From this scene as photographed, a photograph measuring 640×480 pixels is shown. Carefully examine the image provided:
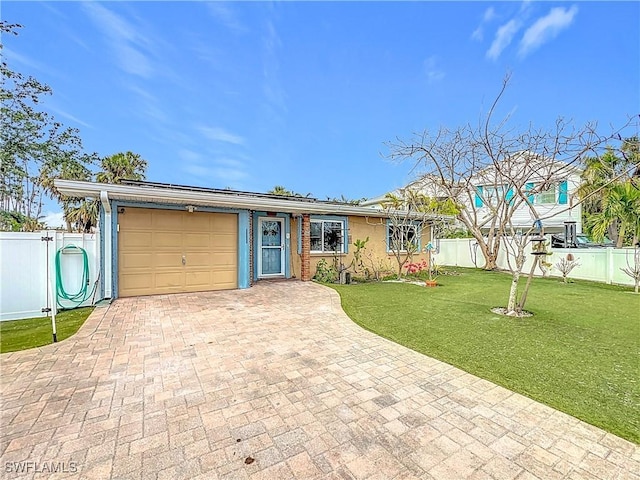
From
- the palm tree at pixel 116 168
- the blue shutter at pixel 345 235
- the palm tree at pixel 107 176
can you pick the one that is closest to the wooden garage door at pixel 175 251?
the blue shutter at pixel 345 235

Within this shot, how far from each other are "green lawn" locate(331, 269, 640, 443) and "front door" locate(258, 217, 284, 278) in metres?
2.73

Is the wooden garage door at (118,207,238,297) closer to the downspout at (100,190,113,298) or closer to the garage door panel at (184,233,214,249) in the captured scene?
the garage door panel at (184,233,214,249)

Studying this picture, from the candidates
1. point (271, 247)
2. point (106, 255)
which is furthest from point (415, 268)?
point (106, 255)

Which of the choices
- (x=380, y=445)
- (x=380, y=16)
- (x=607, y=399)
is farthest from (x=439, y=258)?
(x=380, y=445)

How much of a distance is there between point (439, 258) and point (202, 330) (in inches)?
596

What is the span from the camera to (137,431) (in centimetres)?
238

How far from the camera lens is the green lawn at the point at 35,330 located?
4.30 meters

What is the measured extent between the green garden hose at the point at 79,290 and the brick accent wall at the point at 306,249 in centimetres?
550

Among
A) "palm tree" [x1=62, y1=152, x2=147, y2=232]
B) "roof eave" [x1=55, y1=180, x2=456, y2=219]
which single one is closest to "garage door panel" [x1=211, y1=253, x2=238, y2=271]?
"roof eave" [x1=55, y1=180, x2=456, y2=219]

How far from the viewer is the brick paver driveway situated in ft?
6.67

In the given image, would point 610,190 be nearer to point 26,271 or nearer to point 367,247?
point 367,247

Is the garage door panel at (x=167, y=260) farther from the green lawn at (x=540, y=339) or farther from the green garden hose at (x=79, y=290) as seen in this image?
the green lawn at (x=540, y=339)

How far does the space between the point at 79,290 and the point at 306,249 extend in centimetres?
585

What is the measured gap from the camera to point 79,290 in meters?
6.50
